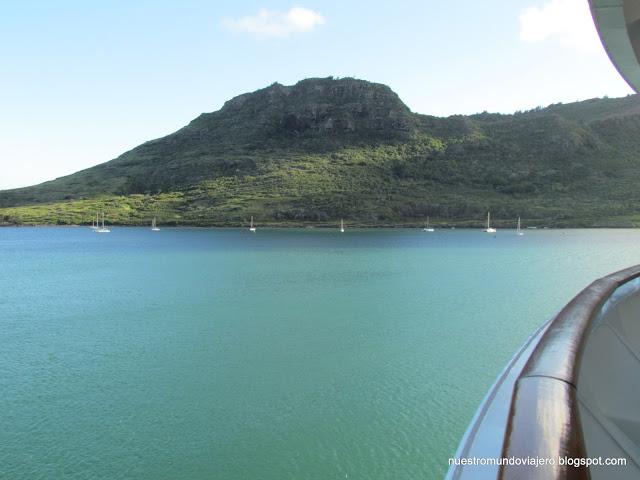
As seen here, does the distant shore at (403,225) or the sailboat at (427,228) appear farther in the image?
the sailboat at (427,228)

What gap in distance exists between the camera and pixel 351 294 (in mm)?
27812

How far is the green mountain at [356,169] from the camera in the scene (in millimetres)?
108438

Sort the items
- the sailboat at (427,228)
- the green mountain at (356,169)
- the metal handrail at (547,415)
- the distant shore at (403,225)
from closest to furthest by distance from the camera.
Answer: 1. the metal handrail at (547,415)
2. the distant shore at (403,225)
3. the sailboat at (427,228)
4. the green mountain at (356,169)

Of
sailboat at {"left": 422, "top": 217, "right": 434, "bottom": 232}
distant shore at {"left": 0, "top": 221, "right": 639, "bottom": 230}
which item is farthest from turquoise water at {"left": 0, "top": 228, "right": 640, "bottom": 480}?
distant shore at {"left": 0, "top": 221, "right": 639, "bottom": 230}

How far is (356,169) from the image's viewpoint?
129 m

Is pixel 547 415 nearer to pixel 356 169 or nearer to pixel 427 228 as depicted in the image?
pixel 427 228

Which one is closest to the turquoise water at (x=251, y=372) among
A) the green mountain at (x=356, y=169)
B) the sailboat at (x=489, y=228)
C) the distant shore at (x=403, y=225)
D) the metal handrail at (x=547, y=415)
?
the metal handrail at (x=547, y=415)

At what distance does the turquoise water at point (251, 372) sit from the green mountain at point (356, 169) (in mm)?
78642

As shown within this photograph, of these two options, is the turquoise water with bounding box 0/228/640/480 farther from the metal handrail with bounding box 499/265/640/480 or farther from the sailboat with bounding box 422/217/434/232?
the sailboat with bounding box 422/217/434/232

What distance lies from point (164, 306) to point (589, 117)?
474ft

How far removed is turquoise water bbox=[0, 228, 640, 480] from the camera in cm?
855

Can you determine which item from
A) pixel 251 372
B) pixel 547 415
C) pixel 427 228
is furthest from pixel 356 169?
pixel 547 415

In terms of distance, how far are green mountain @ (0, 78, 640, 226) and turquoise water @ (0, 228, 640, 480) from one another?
78.6m

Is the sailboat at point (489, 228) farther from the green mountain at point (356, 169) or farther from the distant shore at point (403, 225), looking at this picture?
the green mountain at point (356, 169)
